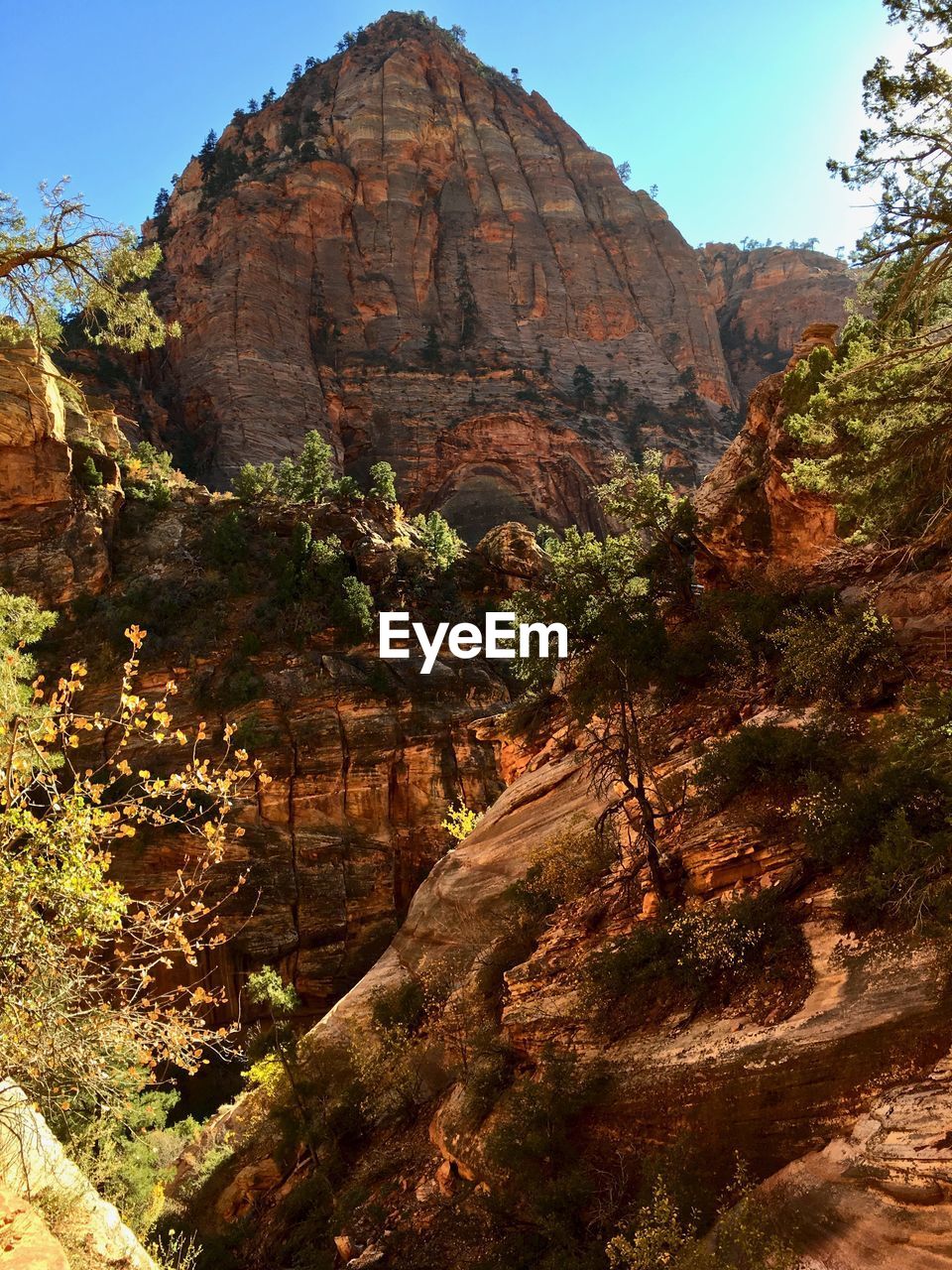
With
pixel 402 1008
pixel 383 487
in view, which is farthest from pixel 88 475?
pixel 402 1008

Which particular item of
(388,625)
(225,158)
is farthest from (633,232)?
(388,625)

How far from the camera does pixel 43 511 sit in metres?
35.5

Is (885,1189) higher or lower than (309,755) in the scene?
lower

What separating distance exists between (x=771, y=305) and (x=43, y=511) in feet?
278

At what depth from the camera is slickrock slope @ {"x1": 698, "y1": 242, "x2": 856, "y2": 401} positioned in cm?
8919

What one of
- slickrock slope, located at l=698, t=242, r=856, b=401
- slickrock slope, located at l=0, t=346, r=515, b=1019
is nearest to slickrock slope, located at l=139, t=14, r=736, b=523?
slickrock slope, located at l=698, t=242, r=856, b=401

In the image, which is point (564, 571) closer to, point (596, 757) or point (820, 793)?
point (596, 757)

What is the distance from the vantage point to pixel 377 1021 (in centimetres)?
1728

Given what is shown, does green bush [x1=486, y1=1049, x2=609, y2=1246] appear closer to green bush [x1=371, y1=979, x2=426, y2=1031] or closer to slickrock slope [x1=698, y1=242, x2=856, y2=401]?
green bush [x1=371, y1=979, x2=426, y2=1031]

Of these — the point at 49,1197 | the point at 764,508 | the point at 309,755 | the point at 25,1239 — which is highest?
the point at 764,508

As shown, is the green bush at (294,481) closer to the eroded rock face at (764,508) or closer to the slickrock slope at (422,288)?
the slickrock slope at (422,288)

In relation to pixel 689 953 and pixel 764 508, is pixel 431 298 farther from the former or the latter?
pixel 689 953

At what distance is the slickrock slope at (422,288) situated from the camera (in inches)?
2418

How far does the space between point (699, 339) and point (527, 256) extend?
62.4ft
